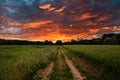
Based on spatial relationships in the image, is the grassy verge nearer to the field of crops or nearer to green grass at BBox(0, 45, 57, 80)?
the field of crops

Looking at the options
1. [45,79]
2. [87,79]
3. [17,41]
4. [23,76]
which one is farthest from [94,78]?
[17,41]

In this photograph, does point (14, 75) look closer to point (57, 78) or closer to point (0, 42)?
point (57, 78)

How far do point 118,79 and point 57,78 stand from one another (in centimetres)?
544

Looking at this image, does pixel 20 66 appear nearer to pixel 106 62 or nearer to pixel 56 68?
pixel 56 68

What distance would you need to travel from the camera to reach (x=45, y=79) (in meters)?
19.3

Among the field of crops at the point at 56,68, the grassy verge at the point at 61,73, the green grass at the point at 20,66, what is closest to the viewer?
the green grass at the point at 20,66

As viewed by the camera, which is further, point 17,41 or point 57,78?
point 17,41

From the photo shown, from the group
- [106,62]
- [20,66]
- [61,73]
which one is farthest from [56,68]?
[20,66]

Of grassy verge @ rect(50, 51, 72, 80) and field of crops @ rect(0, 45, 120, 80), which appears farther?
grassy verge @ rect(50, 51, 72, 80)

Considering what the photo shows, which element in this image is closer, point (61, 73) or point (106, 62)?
point (61, 73)

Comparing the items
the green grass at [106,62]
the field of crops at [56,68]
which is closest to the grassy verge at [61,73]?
the field of crops at [56,68]

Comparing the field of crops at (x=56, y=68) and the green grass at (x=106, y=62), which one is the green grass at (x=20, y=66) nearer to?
the field of crops at (x=56, y=68)

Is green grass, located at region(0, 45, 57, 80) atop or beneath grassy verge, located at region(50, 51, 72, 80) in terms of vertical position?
atop

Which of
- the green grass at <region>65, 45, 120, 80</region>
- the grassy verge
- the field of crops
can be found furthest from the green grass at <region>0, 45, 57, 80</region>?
the green grass at <region>65, 45, 120, 80</region>
